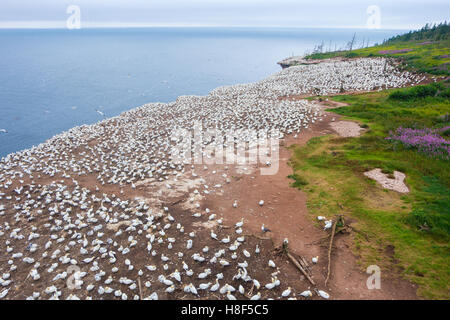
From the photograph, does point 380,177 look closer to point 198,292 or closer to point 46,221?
point 198,292

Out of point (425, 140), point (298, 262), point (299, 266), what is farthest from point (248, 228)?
point (425, 140)

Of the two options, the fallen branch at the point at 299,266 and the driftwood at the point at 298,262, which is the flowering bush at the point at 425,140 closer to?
the driftwood at the point at 298,262

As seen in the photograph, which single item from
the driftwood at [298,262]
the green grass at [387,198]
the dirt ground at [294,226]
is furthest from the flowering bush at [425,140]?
the driftwood at [298,262]

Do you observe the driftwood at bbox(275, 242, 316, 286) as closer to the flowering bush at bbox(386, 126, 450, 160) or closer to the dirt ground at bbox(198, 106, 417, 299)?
the dirt ground at bbox(198, 106, 417, 299)

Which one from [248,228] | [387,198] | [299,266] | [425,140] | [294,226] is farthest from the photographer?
[425,140]

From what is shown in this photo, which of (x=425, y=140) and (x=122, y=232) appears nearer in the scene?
(x=122, y=232)

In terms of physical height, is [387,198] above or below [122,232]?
above

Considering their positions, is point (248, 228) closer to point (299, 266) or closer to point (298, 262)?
point (298, 262)
